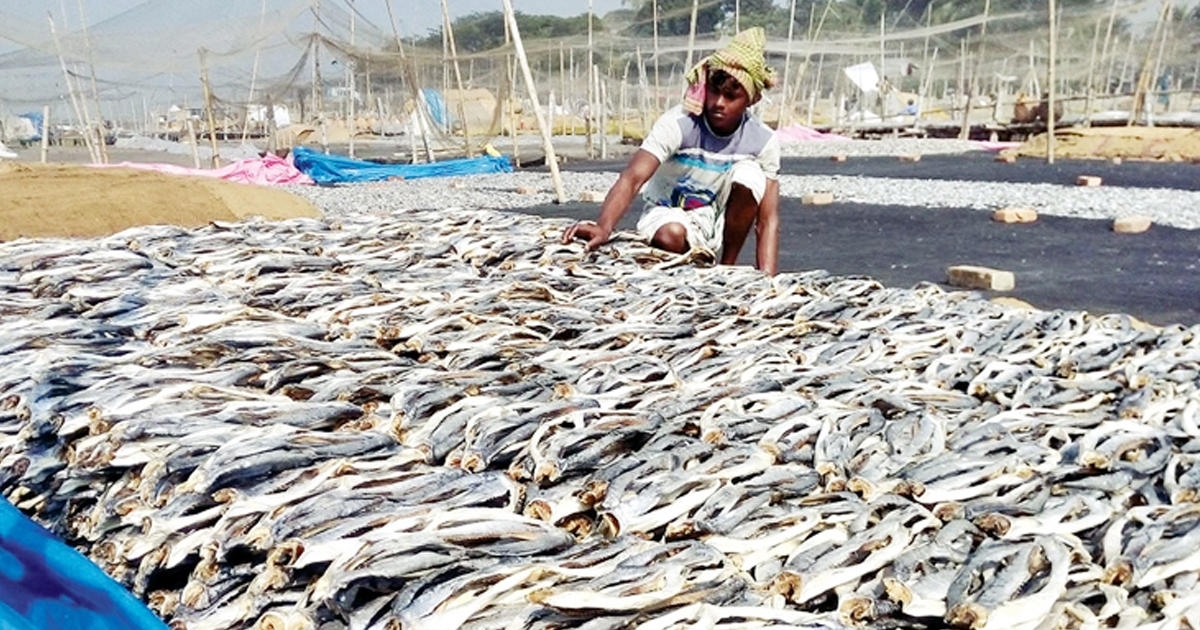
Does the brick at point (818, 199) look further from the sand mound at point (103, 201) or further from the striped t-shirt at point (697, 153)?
the striped t-shirt at point (697, 153)

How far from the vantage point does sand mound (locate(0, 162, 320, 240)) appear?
8258 millimetres

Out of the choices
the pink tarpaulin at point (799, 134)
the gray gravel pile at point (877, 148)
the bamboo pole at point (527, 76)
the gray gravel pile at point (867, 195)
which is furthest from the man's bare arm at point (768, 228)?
the pink tarpaulin at point (799, 134)

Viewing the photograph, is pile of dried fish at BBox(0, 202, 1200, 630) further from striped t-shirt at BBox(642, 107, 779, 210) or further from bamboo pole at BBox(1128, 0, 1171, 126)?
bamboo pole at BBox(1128, 0, 1171, 126)

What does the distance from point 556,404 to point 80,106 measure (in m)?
20.8

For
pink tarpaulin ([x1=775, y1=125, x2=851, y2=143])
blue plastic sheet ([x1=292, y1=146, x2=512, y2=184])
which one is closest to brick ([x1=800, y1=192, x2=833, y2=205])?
blue plastic sheet ([x1=292, y1=146, x2=512, y2=184])

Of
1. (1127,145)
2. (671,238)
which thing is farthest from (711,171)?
(1127,145)

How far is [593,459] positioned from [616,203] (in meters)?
3.39

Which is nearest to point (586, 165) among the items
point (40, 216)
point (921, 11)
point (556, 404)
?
point (40, 216)

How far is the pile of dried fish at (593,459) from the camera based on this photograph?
1.96 m

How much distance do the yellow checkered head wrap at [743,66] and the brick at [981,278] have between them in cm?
276

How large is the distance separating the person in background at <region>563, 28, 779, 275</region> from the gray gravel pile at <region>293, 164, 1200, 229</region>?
4.28 meters

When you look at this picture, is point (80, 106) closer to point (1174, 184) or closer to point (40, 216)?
point (40, 216)

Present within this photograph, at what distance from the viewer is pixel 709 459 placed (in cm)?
249

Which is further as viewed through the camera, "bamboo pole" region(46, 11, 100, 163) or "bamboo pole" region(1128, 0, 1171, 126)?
"bamboo pole" region(1128, 0, 1171, 126)
